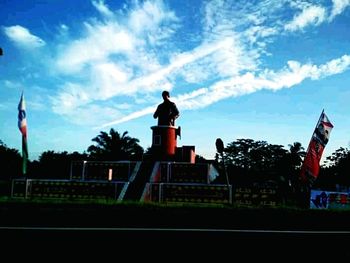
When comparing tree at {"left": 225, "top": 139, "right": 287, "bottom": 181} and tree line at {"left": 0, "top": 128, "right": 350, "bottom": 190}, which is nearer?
tree line at {"left": 0, "top": 128, "right": 350, "bottom": 190}

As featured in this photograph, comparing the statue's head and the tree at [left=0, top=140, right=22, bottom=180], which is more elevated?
the statue's head

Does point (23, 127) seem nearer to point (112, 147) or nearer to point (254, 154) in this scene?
point (112, 147)

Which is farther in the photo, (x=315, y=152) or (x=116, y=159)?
(x=116, y=159)

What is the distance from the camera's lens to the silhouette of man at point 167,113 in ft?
88.5

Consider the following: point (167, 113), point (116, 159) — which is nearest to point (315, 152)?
point (167, 113)

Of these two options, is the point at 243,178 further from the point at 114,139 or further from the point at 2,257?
the point at 2,257

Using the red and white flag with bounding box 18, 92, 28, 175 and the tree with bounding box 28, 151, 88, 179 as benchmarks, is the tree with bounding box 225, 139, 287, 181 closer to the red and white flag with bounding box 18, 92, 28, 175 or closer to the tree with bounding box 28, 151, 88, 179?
the tree with bounding box 28, 151, 88, 179

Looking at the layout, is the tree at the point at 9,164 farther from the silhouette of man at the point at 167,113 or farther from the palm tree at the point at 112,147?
the silhouette of man at the point at 167,113

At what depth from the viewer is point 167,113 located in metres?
27.1

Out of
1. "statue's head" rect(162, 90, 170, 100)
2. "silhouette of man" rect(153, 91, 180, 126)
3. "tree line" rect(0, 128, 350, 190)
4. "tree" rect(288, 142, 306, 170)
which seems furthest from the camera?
"tree" rect(288, 142, 306, 170)

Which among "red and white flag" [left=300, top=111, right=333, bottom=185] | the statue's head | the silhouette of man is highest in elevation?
the statue's head

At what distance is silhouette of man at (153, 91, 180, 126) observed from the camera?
1062 inches

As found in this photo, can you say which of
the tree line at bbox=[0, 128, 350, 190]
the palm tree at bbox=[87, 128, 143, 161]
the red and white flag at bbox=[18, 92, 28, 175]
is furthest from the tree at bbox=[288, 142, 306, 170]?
the red and white flag at bbox=[18, 92, 28, 175]

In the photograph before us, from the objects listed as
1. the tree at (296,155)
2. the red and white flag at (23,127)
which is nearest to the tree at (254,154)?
the tree at (296,155)
